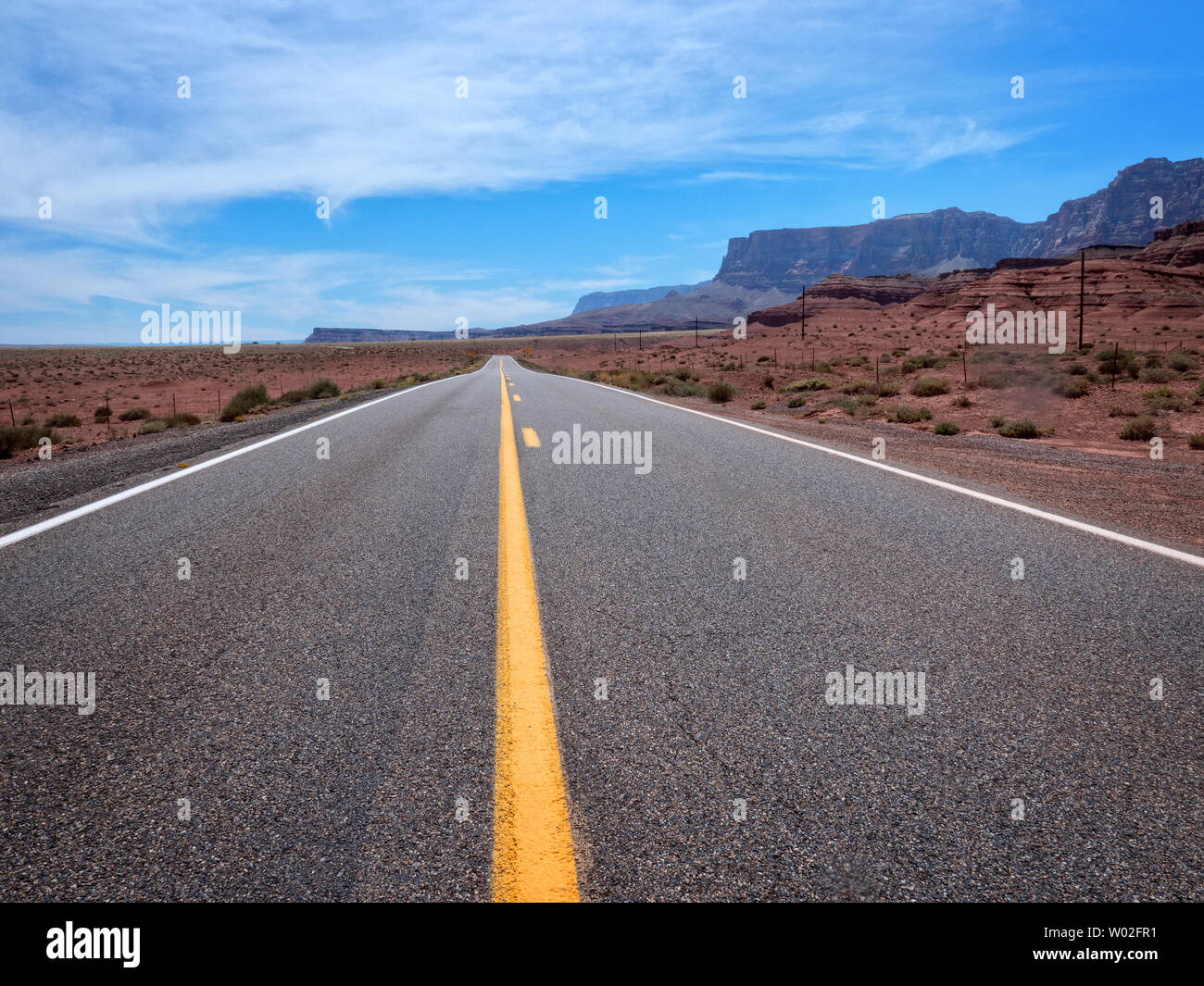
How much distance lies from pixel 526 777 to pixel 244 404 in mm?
20491

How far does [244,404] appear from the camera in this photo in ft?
66.3

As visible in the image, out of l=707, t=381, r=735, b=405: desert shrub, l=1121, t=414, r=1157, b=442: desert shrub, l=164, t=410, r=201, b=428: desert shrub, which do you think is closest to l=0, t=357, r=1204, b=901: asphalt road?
l=1121, t=414, r=1157, b=442: desert shrub

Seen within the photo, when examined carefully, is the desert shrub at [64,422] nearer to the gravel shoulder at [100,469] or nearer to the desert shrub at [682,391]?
the gravel shoulder at [100,469]

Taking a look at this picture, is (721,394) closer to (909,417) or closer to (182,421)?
(909,417)

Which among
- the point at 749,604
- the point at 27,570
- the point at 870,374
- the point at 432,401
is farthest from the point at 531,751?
the point at 870,374

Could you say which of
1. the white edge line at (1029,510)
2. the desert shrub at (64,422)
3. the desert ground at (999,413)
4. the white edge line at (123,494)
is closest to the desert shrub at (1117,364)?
the desert ground at (999,413)

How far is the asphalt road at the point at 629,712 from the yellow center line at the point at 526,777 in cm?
5

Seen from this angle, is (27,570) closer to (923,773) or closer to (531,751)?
(531,751)

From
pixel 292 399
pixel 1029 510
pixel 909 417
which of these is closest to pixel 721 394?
pixel 909 417

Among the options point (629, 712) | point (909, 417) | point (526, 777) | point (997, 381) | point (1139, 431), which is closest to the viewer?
point (526, 777)

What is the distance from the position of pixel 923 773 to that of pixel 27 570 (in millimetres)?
5103

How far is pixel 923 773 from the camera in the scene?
240 centimetres

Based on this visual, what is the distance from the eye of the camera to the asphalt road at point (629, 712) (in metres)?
1.99
